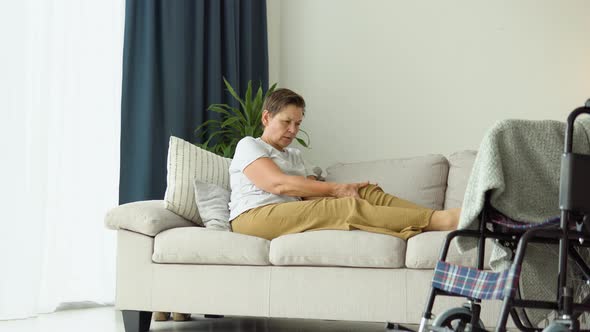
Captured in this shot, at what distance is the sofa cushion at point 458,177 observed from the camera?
374 cm

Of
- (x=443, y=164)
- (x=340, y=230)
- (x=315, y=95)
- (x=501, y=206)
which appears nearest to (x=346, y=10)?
(x=315, y=95)

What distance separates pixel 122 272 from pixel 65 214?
2.78 feet

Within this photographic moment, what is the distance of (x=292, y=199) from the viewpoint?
356cm

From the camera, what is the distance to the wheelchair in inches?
77.4

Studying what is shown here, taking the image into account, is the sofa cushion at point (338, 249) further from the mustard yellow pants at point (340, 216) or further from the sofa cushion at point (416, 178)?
the sofa cushion at point (416, 178)

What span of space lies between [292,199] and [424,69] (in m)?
1.73

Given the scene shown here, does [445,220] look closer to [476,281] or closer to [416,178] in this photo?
[416,178]

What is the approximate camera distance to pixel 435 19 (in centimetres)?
491

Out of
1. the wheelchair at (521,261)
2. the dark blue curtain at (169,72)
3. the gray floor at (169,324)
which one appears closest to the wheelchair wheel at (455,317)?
the wheelchair at (521,261)

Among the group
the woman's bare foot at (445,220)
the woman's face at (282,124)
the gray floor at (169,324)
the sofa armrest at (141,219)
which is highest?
the woman's face at (282,124)

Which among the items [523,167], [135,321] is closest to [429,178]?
[135,321]

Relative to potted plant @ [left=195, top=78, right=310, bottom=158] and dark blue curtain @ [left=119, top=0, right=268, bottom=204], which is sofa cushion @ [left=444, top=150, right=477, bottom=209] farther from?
dark blue curtain @ [left=119, top=0, right=268, bottom=204]

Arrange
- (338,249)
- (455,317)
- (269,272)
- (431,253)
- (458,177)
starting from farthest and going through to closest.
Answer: (458,177) → (269,272) → (338,249) → (431,253) → (455,317)

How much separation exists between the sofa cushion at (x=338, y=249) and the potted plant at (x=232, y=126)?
1358 mm
